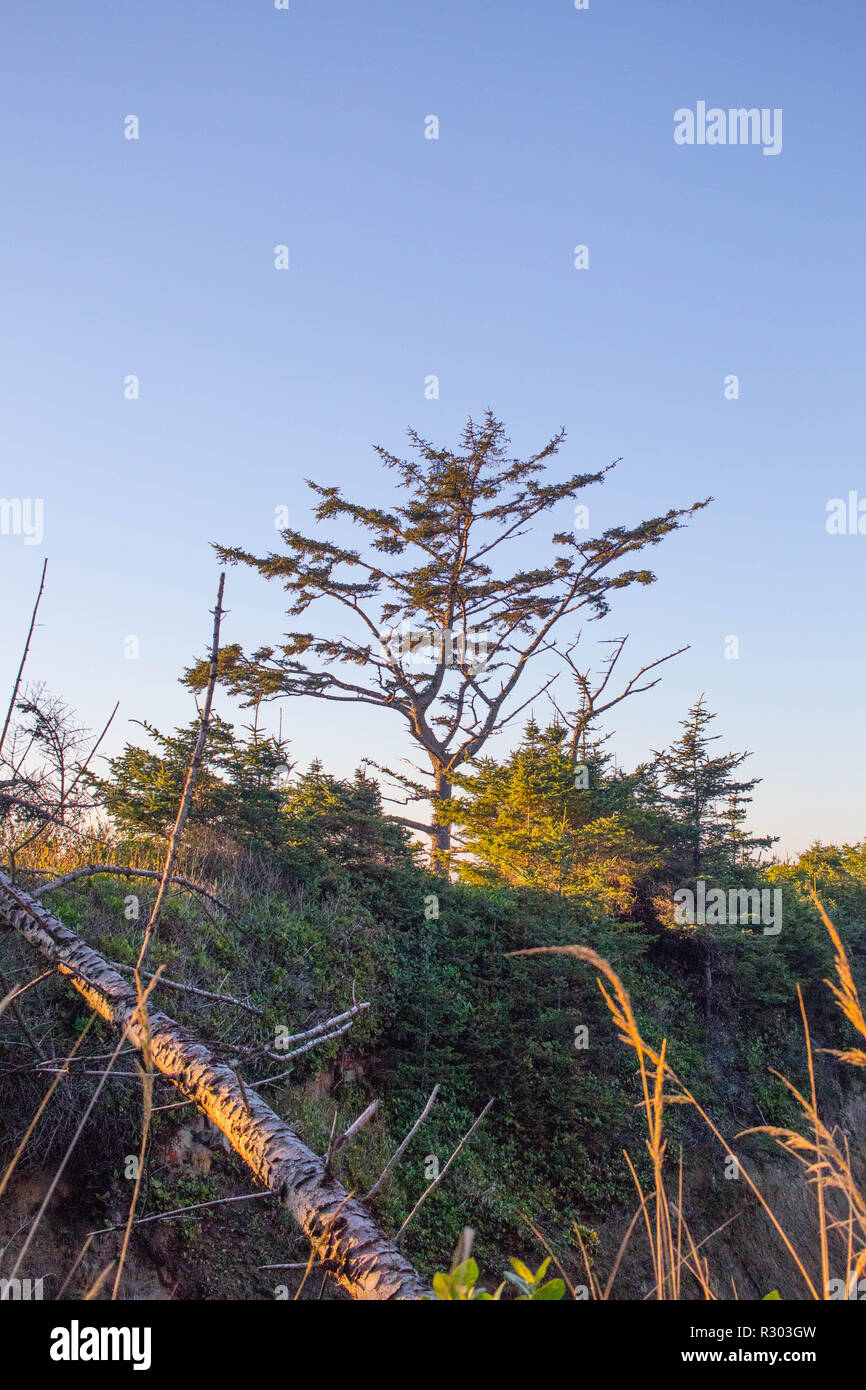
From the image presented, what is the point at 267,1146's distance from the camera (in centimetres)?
255

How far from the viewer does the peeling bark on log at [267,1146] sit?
2.11m

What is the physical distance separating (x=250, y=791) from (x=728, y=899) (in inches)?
398

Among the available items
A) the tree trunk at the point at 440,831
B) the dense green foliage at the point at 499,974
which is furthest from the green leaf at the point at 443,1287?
the tree trunk at the point at 440,831

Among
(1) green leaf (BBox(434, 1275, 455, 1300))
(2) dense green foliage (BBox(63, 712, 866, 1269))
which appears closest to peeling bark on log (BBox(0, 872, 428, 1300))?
(1) green leaf (BBox(434, 1275, 455, 1300))

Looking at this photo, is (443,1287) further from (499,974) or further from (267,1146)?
(499,974)

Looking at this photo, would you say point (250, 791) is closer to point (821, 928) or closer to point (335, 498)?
point (335, 498)

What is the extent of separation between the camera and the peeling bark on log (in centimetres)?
211

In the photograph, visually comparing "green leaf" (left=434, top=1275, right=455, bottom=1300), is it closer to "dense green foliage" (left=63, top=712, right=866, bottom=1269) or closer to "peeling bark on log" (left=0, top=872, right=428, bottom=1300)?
"peeling bark on log" (left=0, top=872, right=428, bottom=1300)

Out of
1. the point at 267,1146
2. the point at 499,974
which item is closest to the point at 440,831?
the point at 499,974

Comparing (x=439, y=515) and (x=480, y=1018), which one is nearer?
(x=480, y=1018)

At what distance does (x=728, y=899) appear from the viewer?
51.5 ft
